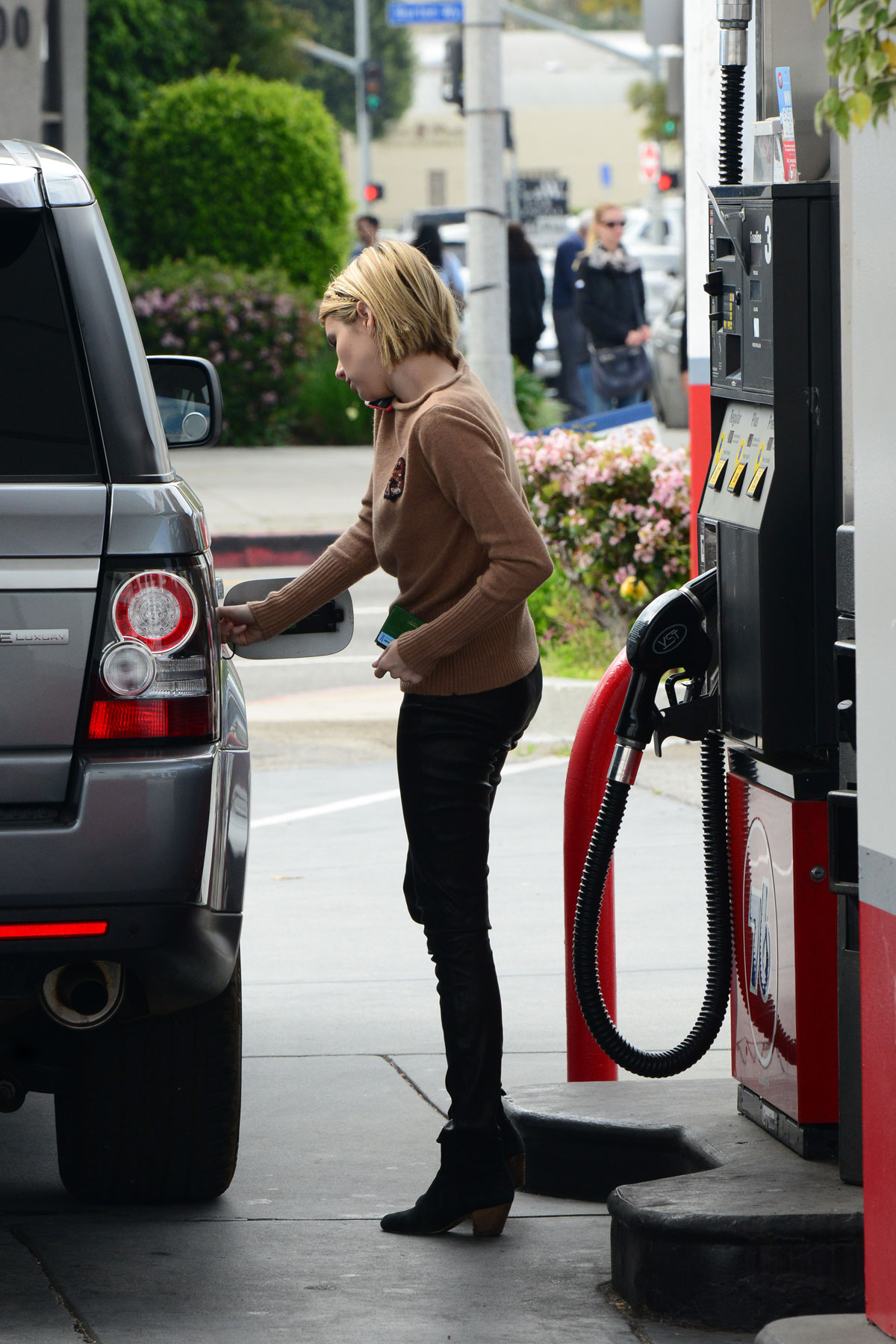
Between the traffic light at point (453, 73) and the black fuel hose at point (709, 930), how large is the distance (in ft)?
38.2

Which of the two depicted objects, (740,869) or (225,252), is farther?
(225,252)

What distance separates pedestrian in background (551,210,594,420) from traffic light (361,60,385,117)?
81.1 feet

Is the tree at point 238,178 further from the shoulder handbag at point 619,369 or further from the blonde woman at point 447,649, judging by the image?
the blonde woman at point 447,649

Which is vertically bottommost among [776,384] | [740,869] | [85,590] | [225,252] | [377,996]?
[377,996]

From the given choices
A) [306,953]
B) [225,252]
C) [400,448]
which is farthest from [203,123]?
[400,448]

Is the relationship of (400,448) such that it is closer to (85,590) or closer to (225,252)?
(85,590)

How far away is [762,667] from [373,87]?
4139 centimetres

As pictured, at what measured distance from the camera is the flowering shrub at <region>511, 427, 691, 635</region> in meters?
9.24

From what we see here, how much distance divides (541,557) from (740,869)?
2.56 ft

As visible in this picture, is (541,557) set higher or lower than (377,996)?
higher

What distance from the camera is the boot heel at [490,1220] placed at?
3934mm

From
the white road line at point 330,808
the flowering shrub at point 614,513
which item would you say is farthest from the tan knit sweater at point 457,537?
the flowering shrub at point 614,513

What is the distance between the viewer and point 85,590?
342 centimetres

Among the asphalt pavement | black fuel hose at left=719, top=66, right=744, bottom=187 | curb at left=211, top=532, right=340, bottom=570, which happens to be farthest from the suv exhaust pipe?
curb at left=211, top=532, right=340, bottom=570
